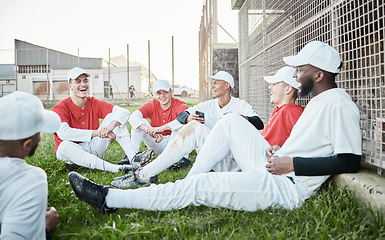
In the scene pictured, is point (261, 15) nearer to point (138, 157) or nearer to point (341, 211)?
point (138, 157)

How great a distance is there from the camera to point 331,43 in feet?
10.1

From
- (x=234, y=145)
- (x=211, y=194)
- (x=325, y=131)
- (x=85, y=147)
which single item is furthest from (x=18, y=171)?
(x=85, y=147)

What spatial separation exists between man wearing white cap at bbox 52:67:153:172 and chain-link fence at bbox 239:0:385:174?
8.02 ft

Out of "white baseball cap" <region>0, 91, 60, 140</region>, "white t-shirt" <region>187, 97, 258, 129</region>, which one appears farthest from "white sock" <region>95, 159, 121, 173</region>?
"white baseball cap" <region>0, 91, 60, 140</region>

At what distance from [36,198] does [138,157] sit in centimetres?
259

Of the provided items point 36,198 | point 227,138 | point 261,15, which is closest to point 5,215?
point 36,198

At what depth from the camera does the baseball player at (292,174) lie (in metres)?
2.19

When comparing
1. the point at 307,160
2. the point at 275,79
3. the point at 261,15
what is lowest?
the point at 307,160

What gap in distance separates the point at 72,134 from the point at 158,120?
1.50m

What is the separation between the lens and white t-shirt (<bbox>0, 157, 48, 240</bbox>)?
158 cm

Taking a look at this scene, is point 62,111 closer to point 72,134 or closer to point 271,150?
point 72,134

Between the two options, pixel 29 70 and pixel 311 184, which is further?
pixel 29 70

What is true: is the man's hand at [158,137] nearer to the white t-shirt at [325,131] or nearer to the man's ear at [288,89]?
the man's ear at [288,89]

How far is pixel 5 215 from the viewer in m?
1.61
